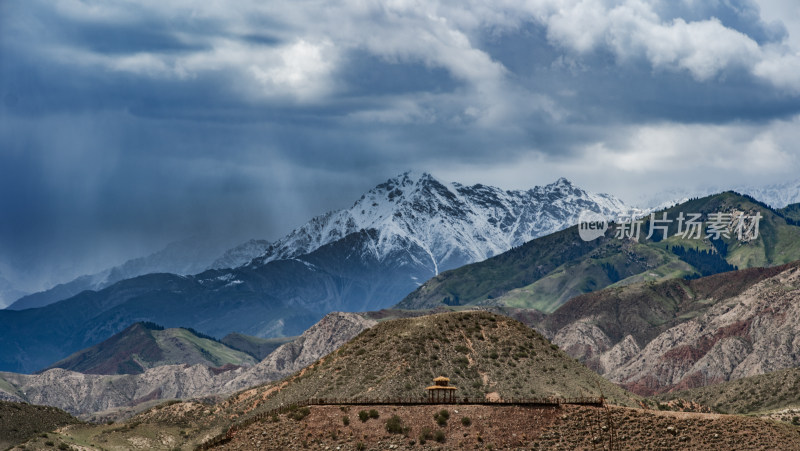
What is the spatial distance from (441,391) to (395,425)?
20437 mm

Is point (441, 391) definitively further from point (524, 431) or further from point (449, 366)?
point (524, 431)

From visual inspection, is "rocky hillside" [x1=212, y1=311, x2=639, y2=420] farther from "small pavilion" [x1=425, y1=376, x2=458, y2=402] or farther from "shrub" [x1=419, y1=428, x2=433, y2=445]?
"shrub" [x1=419, y1=428, x2=433, y2=445]

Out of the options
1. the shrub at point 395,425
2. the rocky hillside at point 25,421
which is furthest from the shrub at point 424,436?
the rocky hillside at point 25,421

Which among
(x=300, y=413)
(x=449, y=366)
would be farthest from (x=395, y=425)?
(x=449, y=366)

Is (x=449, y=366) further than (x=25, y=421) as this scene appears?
No

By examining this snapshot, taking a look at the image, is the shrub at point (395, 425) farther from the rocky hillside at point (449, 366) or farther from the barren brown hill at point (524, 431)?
the rocky hillside at point (449, 366)

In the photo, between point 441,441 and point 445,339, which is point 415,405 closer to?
point 441,441

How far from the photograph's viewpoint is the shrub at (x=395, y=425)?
110 metres

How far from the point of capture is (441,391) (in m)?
131

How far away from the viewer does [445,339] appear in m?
148

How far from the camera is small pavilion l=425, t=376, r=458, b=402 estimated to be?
390ft

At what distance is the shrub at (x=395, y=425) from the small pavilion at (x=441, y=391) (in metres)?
6.62

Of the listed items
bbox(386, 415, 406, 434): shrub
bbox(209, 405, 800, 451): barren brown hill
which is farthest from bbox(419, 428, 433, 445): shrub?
bbox(386, 415, 406, 434): shrub

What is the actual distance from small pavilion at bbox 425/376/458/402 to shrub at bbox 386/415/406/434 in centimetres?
662
